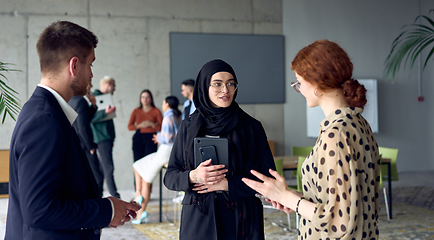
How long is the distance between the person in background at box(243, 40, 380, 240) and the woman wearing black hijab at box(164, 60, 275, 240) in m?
0.54

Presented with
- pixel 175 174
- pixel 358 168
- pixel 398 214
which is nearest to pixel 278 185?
pixel 358 168

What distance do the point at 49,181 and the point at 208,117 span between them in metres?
1.10

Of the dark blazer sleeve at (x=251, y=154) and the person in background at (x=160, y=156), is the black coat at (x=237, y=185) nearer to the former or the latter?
the dark blazer sleeve at (x=251, y=154)

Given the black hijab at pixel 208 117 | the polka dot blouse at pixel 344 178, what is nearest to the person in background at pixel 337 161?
the polka dot blouse at pixel 344 178

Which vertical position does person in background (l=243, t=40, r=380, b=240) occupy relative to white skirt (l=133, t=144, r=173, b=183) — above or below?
→ above

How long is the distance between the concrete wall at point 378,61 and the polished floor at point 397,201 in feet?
2.76

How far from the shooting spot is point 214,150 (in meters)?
2.04

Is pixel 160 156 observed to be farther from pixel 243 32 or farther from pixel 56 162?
pixel 243 32

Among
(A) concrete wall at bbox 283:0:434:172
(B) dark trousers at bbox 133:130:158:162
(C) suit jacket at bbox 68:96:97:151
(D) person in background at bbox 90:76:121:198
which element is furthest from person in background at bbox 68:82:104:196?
(A) concrete wall at bbox 283:0:434:172

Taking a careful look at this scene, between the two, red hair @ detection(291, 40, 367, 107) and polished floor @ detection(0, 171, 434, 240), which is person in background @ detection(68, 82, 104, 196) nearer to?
polished floor @ detection(0, 171, 434, 240)

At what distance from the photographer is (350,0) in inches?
357

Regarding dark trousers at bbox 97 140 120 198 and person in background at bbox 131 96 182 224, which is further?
dark trousers at bbox 97 140 120 198

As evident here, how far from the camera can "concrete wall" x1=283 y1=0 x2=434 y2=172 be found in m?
8.77

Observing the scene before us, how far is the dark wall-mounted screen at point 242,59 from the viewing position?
7.96 m
